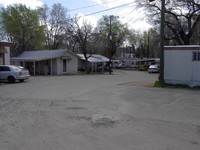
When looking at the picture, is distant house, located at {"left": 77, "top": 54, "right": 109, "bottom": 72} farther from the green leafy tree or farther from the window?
the window

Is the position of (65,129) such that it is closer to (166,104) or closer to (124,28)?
(166,104)

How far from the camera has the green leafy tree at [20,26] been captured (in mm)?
61500

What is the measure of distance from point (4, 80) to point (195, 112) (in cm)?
2096

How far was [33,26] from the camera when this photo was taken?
208 feet

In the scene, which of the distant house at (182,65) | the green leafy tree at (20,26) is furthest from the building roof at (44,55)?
the distant house at (182,65)

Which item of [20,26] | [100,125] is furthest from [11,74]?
[20,26]

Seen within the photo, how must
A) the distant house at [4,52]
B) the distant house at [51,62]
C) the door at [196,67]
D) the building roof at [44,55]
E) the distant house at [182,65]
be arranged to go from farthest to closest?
the distant house at [51,62], the building roof at [44,55], the distant house at [4,52], the distant house at [182,65], the door at [196,67]

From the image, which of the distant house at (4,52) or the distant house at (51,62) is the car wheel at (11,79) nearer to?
the distant house at (4,52)

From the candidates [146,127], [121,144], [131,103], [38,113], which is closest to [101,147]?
[121,144]

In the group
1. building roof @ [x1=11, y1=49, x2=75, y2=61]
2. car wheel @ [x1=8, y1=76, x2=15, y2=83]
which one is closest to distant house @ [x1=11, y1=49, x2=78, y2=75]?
building roof @ [x1=11, y1=49, x2=75, y2=61]

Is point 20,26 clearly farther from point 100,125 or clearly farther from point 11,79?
point 100,125

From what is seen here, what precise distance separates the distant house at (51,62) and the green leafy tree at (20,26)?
37.3ft

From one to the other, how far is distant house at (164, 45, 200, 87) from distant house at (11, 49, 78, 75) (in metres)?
25.5

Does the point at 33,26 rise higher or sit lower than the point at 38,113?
higher
